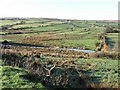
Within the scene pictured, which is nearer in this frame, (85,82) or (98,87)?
(98,87)

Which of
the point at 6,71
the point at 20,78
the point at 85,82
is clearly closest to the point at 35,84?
the point at 20,78

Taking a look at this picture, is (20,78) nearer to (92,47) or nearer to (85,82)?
(85,82)

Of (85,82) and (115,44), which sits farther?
(115,44)

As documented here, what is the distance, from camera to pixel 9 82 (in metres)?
22.3

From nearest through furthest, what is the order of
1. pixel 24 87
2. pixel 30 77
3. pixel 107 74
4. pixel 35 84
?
pixel 24 87
pixel 35 84
pixel 30 77
pixel 107 74

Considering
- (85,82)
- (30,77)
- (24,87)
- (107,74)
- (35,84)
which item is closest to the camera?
(24,87)

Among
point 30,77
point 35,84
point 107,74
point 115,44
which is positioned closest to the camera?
point 35,84

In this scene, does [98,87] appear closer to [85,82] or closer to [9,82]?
[85,82]

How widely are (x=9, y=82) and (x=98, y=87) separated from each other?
280 inches

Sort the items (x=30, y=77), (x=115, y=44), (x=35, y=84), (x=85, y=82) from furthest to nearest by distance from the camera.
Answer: (x=115, y=44) < (x=85, y=82) < (x=30, y=77) < (x=35, y=84)

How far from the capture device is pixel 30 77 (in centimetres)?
2470

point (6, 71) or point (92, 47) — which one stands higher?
point (6, 71)

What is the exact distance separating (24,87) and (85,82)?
979cm

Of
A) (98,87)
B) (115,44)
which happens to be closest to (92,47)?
(115,44)
